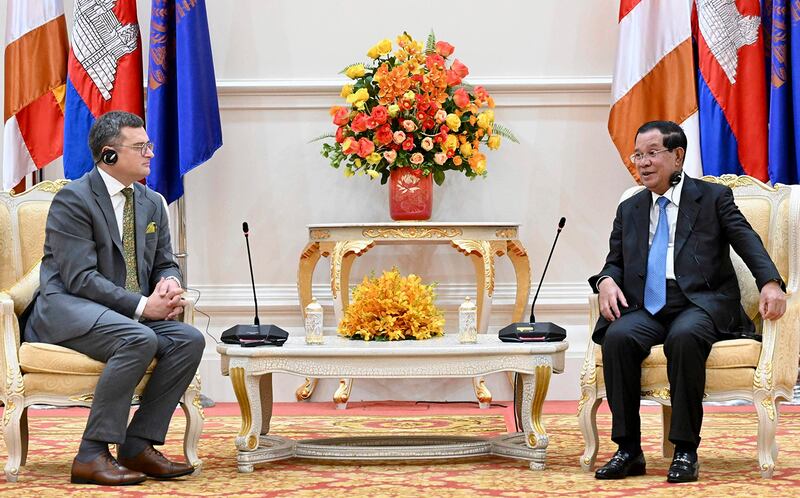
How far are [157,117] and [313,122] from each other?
859 mm

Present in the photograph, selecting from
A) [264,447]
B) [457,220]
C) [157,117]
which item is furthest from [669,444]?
[157,117]

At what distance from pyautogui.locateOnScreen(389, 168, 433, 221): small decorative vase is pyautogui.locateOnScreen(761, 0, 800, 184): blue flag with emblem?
170 centimetres

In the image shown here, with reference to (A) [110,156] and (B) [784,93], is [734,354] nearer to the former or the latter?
(A) [110,156]

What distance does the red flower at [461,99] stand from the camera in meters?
5.20

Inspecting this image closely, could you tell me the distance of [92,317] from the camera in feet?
11.7

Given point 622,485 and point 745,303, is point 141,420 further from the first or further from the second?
point 745,303

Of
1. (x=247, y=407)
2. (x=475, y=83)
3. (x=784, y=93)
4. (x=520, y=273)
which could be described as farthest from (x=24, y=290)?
(x=784, y=93)

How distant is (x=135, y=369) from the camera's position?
3.47 m

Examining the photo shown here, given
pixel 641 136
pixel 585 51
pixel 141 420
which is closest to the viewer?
pixel 141 420

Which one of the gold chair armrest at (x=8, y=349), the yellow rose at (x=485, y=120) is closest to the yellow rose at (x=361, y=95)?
the yellow rose at (x=485, y=120)

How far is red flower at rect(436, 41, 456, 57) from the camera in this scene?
5.29 meters

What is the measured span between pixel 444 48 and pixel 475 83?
0.55 meters

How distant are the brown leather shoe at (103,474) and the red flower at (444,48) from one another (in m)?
2.70

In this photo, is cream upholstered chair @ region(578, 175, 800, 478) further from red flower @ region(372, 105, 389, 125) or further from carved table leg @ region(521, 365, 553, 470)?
red flower @ region(372, 105, 389, 125)
